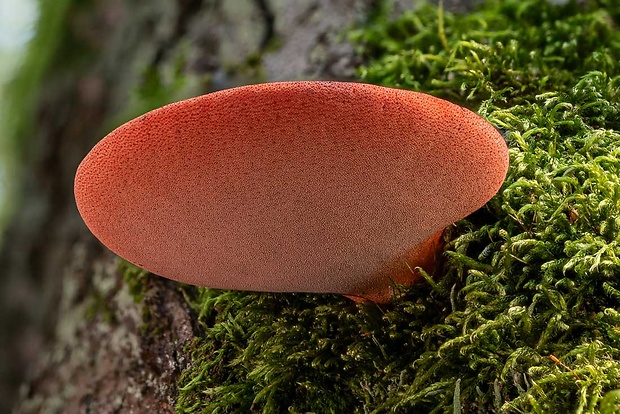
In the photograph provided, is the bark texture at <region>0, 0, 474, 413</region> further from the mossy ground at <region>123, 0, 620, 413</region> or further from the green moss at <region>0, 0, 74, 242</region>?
the mossy ground at <region>123, 0, 620, 413</region>

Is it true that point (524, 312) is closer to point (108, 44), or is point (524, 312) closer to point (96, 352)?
point (96, 352)

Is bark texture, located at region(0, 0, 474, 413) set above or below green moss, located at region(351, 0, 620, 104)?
below

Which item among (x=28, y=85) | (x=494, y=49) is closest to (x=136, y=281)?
(x=494, y=49)

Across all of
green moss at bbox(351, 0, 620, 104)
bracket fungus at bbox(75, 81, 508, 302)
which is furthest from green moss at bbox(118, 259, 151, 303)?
green moss at bbox(351, 0, 620, 104)

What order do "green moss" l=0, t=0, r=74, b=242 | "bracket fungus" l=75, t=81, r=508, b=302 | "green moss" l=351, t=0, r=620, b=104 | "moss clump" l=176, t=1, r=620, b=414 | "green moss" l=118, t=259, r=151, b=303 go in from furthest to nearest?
"green moss" l=0, t=0, r=74, b=242, "green moss" l=118, t=259, r=151, b=303, "green moss" l=351, t=0, r=620, b=104, "moss clump" l=176, t=1, r=620, b=414, "bracket fungus" l=75, t=81, r=508, b=302

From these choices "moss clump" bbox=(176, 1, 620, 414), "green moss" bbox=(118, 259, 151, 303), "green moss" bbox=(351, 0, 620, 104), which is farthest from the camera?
"green moss" bbox=(118, 259, 151, 303)

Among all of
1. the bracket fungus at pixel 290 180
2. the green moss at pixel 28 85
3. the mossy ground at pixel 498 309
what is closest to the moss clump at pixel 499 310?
the mossy ground at pixel 498 309
